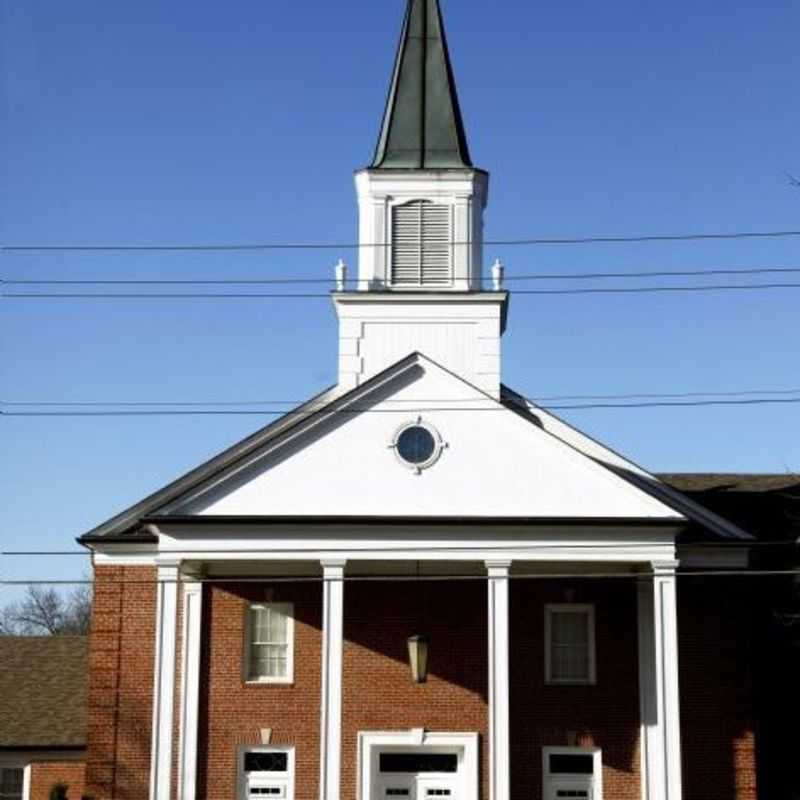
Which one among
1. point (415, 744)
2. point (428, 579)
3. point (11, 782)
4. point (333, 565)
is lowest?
point (11, 782)

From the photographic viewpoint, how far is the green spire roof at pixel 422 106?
30.6 metres

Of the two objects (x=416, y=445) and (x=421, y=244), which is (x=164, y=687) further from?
(x=421, y=244)

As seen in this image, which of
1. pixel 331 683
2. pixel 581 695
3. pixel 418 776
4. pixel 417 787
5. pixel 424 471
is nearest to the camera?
pixel 331 683

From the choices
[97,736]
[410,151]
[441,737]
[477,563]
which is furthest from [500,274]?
[97,736]

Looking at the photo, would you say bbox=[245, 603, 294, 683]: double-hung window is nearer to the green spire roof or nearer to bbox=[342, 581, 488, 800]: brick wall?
bbox=[342, 581, 488, 800]: brick wall

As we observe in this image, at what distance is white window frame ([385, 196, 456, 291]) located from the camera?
29.6 m

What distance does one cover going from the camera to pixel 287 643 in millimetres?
27250

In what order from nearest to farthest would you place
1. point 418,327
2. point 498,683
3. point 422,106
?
point 498,683, point 418,327, point 422,106

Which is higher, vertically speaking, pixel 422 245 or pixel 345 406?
pixel 422 245

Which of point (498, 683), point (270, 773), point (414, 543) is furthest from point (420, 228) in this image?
point (270, 773)

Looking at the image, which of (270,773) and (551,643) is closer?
(270,773)

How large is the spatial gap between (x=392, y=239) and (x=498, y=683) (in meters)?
10.3

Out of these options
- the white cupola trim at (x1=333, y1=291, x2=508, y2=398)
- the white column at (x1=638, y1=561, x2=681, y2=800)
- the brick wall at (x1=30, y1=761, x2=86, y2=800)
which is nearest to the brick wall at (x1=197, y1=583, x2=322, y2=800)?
the white cupola trim at (x1=333, y1=291, x2=508, y2=398)

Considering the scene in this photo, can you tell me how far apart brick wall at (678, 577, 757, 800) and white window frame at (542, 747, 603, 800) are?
1.55 m
